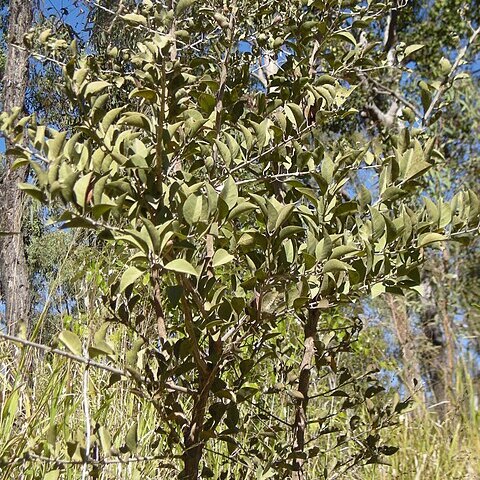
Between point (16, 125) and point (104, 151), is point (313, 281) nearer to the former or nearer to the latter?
point (104, 151)

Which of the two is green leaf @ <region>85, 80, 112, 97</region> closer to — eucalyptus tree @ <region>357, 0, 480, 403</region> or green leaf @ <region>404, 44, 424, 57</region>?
green leaf @ <region>404, 44, 424, 57</region>

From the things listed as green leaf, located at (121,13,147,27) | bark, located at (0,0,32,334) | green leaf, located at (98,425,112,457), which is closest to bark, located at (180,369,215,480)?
green leaf, located at (98,425,112,457)

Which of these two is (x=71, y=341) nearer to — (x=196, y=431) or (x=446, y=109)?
(x=196, y=431)

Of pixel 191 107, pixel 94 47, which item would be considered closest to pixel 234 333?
pixel 191 107

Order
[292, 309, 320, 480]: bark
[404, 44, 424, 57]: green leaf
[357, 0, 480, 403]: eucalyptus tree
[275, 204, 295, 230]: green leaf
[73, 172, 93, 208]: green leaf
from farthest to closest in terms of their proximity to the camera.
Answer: [357, 0, 480, 403]: eucalyptus tree
[404, 44, 424, 57]: green leaf
[292, 309, 320, 480]: bark
[275, 204, 295, 230]: green leaf
[73, 172, 93, 208]: green leaf

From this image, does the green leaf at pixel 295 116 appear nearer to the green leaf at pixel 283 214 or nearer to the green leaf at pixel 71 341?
the green leaf at pixel 283 214

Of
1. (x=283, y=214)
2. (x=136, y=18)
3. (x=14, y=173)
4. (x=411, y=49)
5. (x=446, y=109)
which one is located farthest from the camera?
(x=446, y=109)

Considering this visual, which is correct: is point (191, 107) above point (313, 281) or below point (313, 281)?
above

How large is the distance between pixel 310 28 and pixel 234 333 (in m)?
0.68

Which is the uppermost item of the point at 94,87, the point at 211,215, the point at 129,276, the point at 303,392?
the point at 94,87

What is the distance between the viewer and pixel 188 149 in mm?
1128

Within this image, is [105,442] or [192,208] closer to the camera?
[192,208]

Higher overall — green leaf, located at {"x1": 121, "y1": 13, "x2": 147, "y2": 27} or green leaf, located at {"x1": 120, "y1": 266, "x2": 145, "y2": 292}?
green leaf, located at {"x1": 121, "y1": 13, "x2": 147, "y2": 27}

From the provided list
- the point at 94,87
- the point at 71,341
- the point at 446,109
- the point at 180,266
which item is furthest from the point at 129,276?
the point at 446,109
